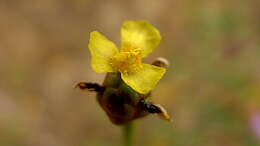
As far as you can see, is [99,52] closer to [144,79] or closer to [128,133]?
[144,79]

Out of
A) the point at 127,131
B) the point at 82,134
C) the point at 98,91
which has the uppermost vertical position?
the point at 98,91

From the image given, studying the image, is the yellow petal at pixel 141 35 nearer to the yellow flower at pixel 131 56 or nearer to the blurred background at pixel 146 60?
the yellow flower at pixel 131 56

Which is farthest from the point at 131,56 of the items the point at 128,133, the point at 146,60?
the point at 146,60

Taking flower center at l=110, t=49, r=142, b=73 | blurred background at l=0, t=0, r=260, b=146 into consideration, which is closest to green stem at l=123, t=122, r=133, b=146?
flower center at l=110, t=49, r=142, b=73

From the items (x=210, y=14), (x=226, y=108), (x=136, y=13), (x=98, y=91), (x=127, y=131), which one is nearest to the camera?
(x=98, y=91)

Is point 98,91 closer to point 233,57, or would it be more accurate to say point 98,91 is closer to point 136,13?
point 233,57

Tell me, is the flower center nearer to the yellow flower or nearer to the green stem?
the yellow flower

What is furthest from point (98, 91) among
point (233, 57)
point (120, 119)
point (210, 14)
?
point (210, 14)
